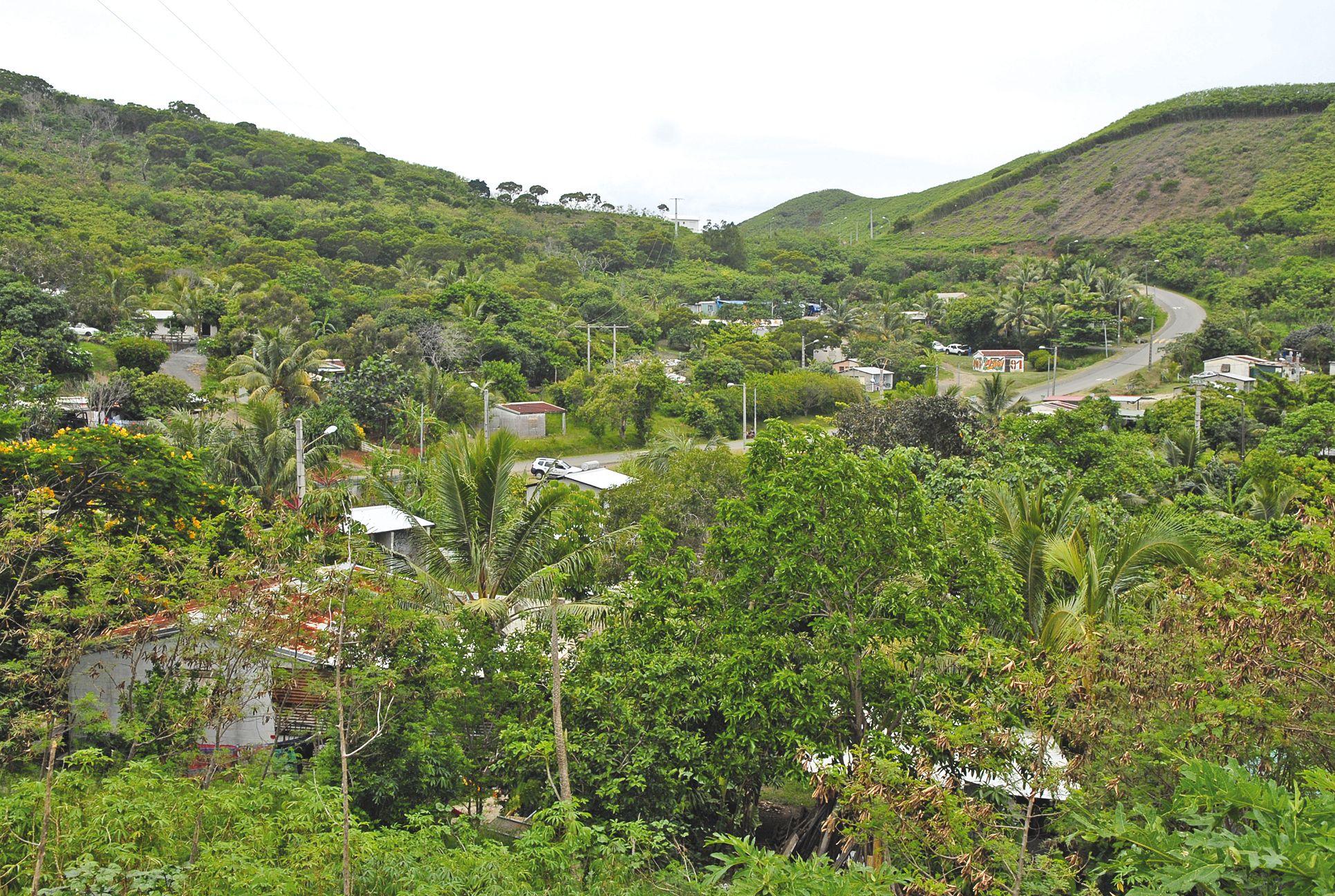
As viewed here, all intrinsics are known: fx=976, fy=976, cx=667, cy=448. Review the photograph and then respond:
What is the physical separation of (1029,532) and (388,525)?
12.0m

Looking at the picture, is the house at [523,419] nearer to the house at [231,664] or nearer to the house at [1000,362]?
the house at [231,664]

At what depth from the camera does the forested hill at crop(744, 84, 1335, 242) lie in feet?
271

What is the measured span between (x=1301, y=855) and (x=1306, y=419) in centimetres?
2851

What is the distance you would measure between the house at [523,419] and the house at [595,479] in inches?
407

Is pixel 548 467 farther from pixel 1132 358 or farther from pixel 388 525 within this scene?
pixel 1132 358

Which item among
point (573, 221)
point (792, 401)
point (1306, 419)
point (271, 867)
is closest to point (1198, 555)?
point (271, 867)

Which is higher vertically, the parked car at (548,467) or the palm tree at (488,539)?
the palm tree at (488,539)

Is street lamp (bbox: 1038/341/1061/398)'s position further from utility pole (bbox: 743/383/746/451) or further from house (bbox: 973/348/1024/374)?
utility pole (bbox: 743/383/746/451)

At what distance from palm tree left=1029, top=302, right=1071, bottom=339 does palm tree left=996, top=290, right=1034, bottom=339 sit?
0.33m

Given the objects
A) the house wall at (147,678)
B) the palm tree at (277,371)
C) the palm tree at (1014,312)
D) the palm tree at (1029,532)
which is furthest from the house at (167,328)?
the palm tree at (1014,312)

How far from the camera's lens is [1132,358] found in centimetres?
5306

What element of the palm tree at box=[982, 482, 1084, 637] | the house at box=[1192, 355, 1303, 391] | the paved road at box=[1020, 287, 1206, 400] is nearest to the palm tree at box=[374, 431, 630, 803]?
the palm tree at box=[982, 482, 1084, 637]

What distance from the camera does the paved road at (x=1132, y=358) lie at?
4706 cm

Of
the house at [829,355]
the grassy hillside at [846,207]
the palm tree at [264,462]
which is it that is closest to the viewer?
the palm tree at [264,462]
